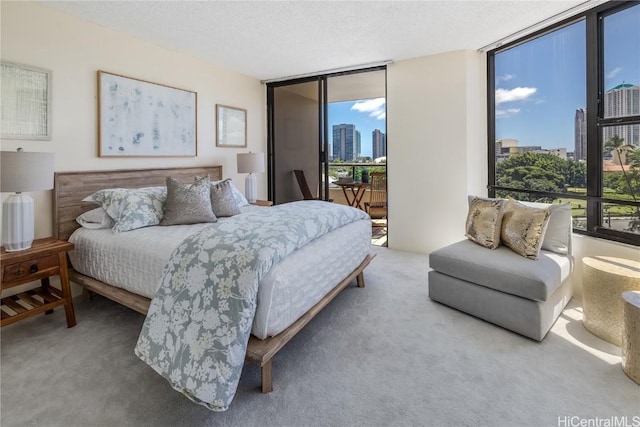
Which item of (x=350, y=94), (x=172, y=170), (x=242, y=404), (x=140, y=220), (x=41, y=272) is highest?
(x=350, y=94)

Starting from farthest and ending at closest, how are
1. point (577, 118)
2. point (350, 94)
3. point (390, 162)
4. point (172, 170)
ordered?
point (350, 94) → point (390, 162) → point (172, 170) → point (577, 118)

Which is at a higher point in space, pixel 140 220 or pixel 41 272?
pixel 140 220

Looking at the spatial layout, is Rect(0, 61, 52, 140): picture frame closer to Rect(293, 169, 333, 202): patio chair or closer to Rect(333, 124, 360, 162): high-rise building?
Rect(293, 169, 333, 202): patio chair

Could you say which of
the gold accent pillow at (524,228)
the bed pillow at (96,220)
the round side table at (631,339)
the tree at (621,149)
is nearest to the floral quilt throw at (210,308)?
the bed pillow at (96,220)

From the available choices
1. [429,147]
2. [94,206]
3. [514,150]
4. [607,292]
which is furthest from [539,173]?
[94,206]

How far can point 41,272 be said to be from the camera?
2279 millimetres

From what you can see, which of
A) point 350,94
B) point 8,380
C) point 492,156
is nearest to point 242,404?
point 8,380

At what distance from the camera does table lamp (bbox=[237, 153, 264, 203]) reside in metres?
4.30

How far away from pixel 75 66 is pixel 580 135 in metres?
4.41

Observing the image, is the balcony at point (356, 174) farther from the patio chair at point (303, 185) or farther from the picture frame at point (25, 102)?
the picture frame at point (25, 102)

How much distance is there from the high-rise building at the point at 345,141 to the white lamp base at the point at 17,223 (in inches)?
142

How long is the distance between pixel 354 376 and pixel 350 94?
163 inches

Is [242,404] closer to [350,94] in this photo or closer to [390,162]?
[390,162]

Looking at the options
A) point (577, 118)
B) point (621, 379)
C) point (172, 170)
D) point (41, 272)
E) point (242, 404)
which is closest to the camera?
point (242, 404)
